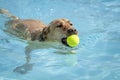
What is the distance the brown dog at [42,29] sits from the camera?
7043 millimetres

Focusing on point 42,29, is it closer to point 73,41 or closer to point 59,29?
point 59,29

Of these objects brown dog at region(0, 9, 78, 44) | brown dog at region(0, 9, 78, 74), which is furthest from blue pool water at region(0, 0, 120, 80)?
brown dog at region(0, 9, 78, 44)

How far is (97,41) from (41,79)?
91.9 inches

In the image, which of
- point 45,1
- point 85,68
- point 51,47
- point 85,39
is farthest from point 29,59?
point 45,1

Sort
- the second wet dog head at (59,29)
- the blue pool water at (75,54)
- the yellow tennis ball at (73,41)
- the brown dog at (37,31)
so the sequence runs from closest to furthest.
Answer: the blue pool water at (75,54) → the yellow tennis ball at (73,41) → the brown dog at (37,31) → the second wet dog head at (59,29)

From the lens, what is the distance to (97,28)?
8.73 m

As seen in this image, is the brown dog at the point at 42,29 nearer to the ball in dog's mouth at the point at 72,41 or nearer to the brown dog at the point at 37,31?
the brown dog at the point at 37,31

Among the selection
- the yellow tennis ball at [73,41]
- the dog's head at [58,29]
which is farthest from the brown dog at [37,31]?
the yellow tennis ball at [73,41]

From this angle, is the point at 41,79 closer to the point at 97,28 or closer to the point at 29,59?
the point at 29,59

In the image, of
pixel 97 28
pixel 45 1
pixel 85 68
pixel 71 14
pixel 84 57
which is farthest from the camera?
pixel 45 1

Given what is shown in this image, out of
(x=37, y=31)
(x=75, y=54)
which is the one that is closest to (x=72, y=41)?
(x=75, y=54)

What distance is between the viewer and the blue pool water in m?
6.15

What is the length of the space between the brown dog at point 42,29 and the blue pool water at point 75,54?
182 mm

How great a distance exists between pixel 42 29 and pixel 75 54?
1.26m
